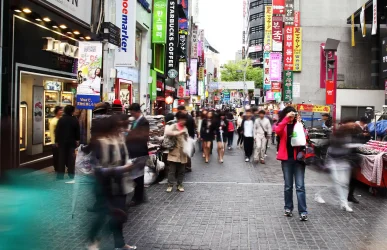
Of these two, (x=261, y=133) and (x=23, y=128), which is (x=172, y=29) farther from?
(x=23, y=128)

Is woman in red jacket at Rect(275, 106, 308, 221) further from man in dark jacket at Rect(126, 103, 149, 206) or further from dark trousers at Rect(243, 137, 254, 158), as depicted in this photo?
dark trousers at Rect(243, 137, 254, 158)

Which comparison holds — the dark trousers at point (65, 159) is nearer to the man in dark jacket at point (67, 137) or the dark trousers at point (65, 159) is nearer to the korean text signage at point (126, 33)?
the man in dark jacket at point (67, 137)

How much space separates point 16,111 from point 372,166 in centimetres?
843

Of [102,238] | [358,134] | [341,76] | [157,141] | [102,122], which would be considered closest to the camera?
[102,122]

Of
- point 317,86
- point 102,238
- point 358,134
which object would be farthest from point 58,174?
point 317,86

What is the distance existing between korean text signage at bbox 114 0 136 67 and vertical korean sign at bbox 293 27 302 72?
20.4 m

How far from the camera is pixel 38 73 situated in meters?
11.3

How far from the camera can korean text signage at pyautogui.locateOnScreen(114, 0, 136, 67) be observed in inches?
639

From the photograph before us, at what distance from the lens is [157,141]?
1045 centimetres

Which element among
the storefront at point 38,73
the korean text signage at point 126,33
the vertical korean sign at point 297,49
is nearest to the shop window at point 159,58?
the korean text signage at point 126,33

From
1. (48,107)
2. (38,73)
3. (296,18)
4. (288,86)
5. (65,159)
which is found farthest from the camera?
(296,18)

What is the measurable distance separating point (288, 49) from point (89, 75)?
26986 mm

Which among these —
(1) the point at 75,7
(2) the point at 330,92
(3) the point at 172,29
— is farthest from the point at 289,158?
(3) the point at 172,29

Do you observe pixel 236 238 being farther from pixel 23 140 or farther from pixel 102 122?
pixel 23 140
